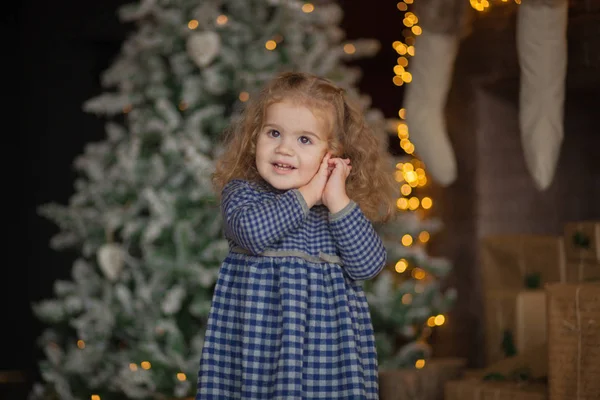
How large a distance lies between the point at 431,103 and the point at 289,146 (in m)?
1.38

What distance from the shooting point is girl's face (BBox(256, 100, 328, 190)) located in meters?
2.04

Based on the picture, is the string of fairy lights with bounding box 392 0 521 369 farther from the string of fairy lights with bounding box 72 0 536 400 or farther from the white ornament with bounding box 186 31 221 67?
the white ornament with bounding box 186 31 221 67

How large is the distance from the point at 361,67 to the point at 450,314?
136 cm

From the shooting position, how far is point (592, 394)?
248 cm

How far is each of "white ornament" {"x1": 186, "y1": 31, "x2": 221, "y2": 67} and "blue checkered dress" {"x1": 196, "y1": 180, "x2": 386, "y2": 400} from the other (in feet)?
5.18

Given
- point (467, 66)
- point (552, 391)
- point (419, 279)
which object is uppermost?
point (467, 66)

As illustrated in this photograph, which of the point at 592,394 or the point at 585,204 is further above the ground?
the point at 585,204

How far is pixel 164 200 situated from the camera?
346cm

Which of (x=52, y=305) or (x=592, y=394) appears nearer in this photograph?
(x=592, y=394)

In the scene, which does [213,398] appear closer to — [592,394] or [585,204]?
[592,394]

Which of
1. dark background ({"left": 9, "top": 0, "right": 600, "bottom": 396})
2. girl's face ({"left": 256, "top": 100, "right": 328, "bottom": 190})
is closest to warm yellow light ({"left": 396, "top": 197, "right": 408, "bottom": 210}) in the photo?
dark background ({"left": 9, "top": 0, "right": 600, "bottom": 396})

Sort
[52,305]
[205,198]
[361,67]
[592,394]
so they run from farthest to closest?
[361,67], [52,305], [205,198], [592,394]

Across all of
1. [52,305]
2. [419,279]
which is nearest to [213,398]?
[52,305]

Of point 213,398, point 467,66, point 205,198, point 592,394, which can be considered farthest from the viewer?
point 467,66
